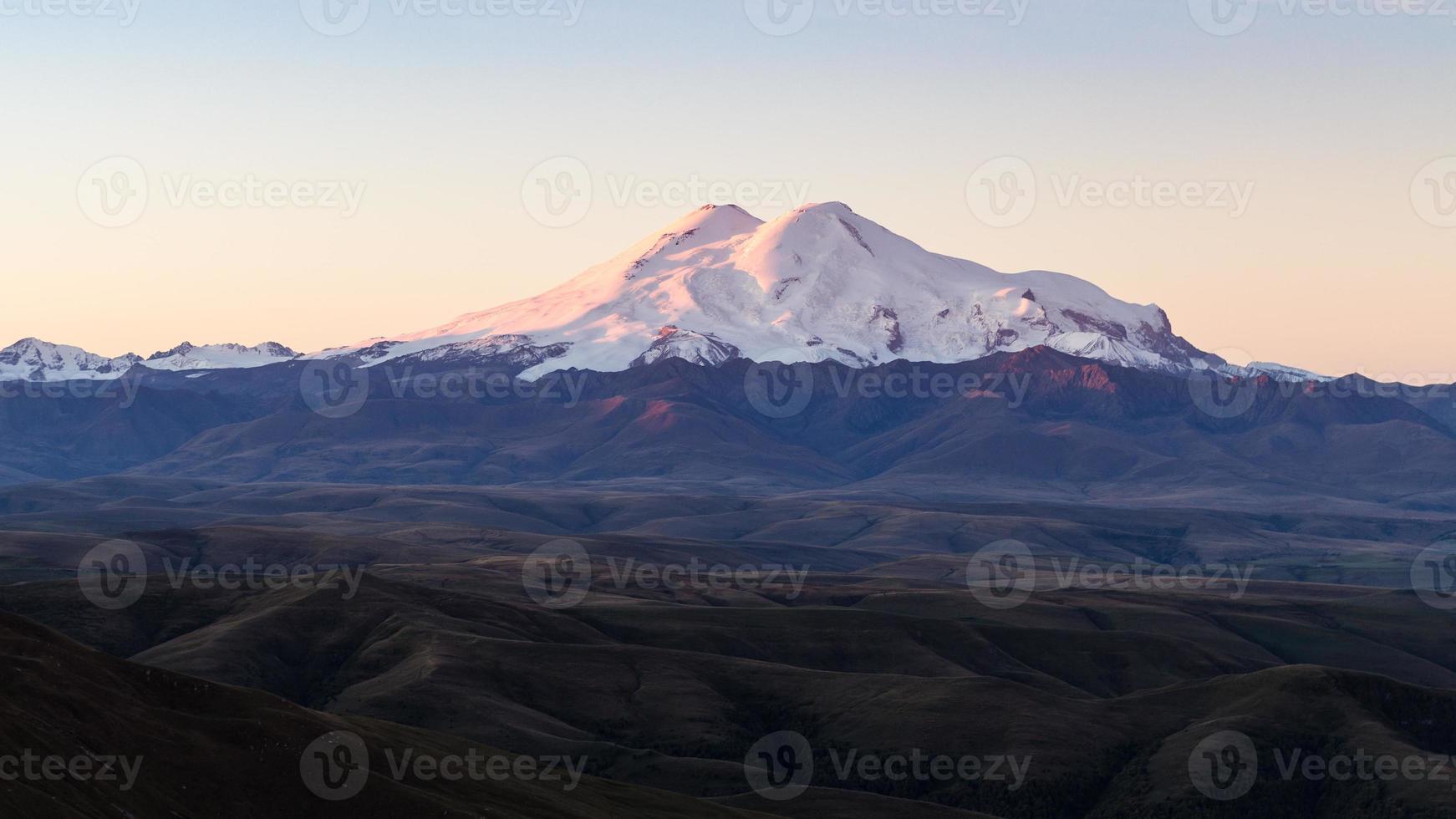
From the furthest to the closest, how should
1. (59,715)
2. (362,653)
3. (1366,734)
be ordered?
→ (362,653) < (1366,734) < (59,715)

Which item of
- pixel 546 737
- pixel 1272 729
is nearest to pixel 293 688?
pixel 546 737

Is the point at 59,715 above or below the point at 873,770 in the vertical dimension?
above

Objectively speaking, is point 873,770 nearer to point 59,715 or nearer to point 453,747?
point 453,747

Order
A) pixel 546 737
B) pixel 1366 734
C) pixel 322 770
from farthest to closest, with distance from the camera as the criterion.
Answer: pixel 1366 734, pixel 546 737, pixel 322 770

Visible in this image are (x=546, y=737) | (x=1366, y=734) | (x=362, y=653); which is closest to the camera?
(x=546, y=737)

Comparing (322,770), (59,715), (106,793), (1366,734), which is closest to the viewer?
(106,793)

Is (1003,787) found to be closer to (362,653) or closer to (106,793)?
(362,653)

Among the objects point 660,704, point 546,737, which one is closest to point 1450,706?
point 660,704

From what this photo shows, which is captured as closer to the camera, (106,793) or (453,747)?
(106,793)

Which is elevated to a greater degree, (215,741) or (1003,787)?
(215,741)
